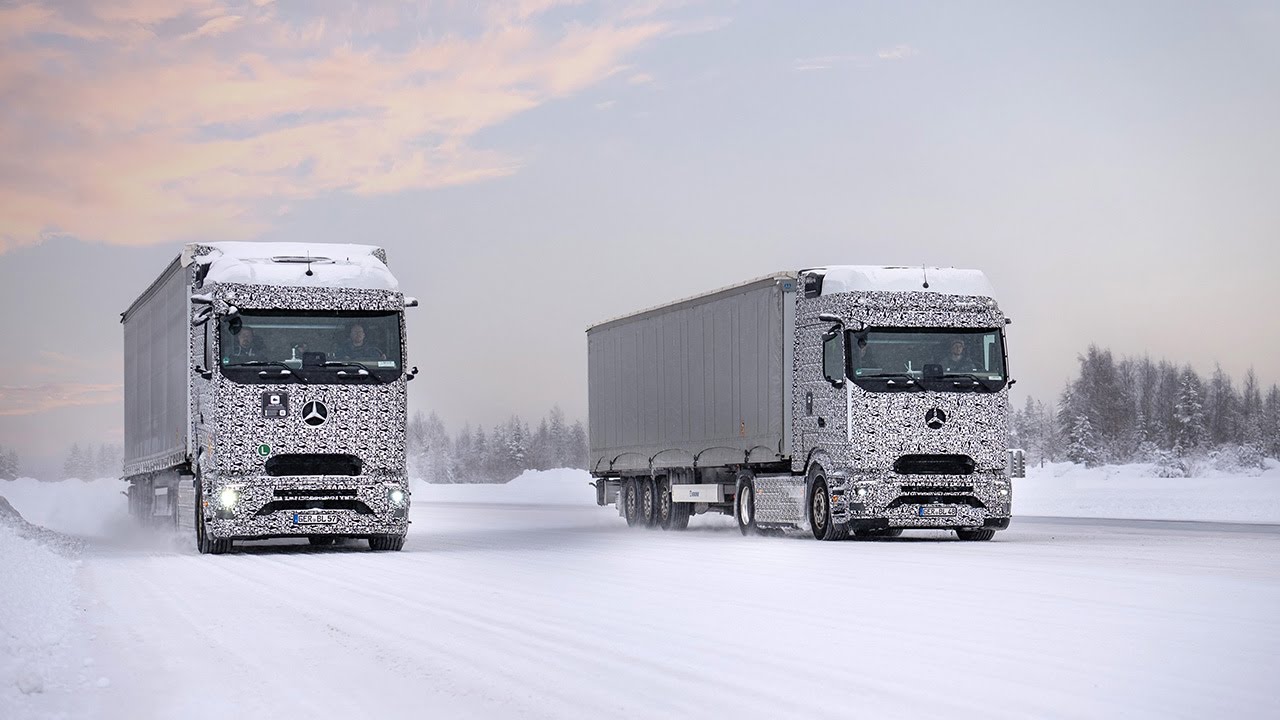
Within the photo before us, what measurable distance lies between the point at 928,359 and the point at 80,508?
2733 cm

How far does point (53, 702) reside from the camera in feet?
29.5

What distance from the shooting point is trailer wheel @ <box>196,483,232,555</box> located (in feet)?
76.2

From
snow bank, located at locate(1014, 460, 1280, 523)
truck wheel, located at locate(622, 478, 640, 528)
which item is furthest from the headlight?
snow bank, located at locate(1014, 460, 1280, 523)

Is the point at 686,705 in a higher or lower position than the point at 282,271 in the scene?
lower

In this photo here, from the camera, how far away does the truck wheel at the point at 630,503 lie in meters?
33.9

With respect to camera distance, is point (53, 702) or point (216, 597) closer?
point (53, 702)

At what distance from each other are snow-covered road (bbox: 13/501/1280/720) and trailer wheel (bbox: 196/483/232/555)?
1377mm

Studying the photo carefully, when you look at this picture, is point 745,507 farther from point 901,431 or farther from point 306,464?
point 306,464

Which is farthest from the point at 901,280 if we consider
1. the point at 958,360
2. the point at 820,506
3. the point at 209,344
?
the point at 209,344

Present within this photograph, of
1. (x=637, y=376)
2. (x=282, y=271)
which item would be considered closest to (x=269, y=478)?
(x=282, y=271)

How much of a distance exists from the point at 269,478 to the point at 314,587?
6.16 m

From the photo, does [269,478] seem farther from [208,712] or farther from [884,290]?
[208,712]

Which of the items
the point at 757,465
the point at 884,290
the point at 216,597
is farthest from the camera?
the point at 757,465

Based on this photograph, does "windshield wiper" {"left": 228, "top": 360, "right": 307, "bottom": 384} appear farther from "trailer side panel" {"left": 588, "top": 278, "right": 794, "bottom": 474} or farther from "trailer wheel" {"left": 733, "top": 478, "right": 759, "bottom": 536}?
"trailer wheel" {"left": 733, "top": 478, "right": 759, "bottom": 536}
